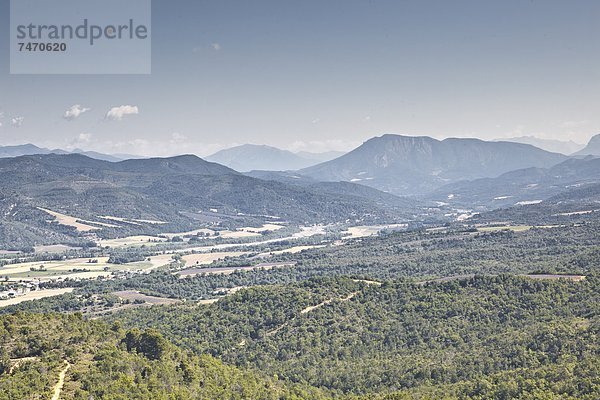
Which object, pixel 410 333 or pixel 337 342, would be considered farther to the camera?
pixel 410 333

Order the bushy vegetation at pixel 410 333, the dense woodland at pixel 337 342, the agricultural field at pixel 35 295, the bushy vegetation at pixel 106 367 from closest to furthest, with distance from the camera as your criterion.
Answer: the bushy vegetation at pixel 106 367 → the dense woodland at pixel 337 342 → the bushy vegetation at pixel 410 333 → the agricultural field at pixel 35 295

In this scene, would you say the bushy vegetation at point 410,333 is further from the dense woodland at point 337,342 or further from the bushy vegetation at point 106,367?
the bushy vegetation at point 106,367

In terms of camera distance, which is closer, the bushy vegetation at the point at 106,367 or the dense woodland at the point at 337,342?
the bushy vegetation at the point at 106,367

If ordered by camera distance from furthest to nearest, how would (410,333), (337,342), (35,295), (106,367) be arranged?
(35,295) → (410,333) → (337,342) → (106,367)

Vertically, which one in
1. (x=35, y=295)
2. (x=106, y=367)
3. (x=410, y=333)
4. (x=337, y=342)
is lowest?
(x=35, y=295)

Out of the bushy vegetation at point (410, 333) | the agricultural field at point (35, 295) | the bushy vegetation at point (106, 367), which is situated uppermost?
the bushy vegetation at point (106, 367)

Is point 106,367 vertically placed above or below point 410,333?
above

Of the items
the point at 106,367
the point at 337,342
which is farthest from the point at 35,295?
the point at 106,367

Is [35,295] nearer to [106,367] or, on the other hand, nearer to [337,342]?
[337,342]

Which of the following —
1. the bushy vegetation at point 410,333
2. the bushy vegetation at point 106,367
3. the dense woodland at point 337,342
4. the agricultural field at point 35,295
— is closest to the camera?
the bushy vegetation at point 106,367

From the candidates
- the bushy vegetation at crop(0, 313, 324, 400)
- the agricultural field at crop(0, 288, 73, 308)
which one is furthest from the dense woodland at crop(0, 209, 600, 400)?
the agricultural field at crop(0, 288, 73, 308)

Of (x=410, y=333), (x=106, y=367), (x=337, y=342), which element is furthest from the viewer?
(x=410, y=333)

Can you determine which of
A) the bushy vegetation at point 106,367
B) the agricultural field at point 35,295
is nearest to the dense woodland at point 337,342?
the bushy vegetation at point 106,367

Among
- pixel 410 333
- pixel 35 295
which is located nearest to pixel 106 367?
pixel 410 333
